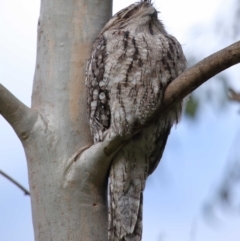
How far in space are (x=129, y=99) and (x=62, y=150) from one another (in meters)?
0.34

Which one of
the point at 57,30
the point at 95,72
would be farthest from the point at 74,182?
the point at 57,30

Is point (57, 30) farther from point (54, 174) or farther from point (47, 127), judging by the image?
point (54, 174)

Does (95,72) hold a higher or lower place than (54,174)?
higher

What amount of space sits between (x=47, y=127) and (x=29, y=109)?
10 centimetres

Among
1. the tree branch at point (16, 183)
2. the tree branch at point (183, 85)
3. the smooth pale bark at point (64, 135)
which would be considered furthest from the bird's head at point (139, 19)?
the tree branch at point (16, 183)

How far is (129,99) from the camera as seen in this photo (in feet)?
7.23

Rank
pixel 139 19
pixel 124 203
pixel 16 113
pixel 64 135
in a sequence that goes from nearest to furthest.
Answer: pixel 16 113
pixel 64 135
pixel 124 203
pixel 139 19

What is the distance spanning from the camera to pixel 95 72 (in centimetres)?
223

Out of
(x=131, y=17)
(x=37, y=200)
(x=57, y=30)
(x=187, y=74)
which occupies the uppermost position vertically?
(x=131, y=17)

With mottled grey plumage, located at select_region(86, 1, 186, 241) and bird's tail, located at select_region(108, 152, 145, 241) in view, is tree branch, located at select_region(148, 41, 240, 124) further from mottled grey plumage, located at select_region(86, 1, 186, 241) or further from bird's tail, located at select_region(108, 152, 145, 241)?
bird's tail, located at select_region(108, 152, 145, 241)

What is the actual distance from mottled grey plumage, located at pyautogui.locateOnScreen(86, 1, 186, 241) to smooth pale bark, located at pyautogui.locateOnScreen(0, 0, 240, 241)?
0.24ft

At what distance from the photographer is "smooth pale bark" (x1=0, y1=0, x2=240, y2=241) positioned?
2.01m

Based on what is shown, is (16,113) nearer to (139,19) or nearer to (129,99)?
(129,99)

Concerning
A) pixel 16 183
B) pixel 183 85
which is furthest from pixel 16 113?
pixel 183 85
